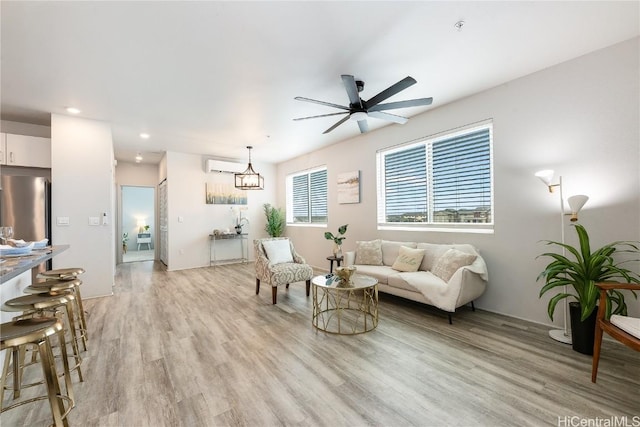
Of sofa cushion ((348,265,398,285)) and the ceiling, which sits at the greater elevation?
the ceiling

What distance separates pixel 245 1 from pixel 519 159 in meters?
3.27

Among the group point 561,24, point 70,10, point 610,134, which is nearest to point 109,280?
point 70,10

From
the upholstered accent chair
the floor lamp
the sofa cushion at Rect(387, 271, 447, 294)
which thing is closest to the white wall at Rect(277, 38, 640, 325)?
the floor lamp

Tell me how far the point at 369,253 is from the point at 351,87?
2.63 metres

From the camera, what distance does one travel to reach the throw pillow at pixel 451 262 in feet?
10.5

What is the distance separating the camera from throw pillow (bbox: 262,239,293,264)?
4.27 metres

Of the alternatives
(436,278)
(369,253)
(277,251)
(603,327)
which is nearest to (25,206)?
(277,251)

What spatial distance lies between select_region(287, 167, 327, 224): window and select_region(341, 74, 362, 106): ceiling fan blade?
3.54m

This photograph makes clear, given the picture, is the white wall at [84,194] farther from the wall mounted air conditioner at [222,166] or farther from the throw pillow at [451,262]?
the throw pillow at [451,262]

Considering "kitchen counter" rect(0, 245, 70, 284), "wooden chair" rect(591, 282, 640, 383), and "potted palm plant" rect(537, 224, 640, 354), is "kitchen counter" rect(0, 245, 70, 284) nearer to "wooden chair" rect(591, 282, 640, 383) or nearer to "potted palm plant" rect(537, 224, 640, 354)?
"wooden chair" rect(591, 282, 640, 383)

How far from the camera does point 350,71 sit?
2.94 m

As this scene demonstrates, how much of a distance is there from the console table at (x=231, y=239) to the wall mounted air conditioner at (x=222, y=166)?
1.60 metres

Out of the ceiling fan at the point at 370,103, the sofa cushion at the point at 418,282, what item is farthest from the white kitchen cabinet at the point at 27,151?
the sofa cushion at the point at 418,282

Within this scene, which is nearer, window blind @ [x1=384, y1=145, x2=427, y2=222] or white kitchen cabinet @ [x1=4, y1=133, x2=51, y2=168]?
white kitchen cabinet @ [x1=4, y1=133, x2=51, y2=168]
